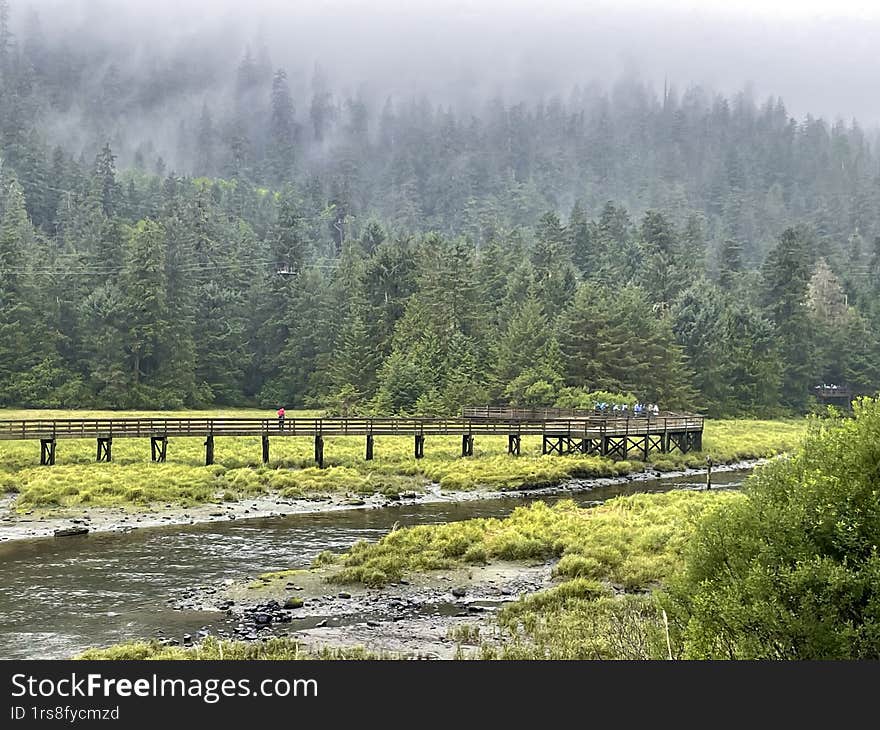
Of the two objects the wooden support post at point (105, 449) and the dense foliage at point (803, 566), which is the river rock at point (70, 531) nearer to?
the wooden support post at point (105, 449)

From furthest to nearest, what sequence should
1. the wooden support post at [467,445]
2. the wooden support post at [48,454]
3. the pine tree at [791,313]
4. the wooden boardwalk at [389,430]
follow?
1. the pine tree at [791,313]
2. the wooden support post at [467,445]
3. the wooden boardwalk at [389,430]
4. the wooden support post at [48,454]

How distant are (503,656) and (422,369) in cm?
6832

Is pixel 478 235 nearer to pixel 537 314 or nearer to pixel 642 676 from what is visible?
pixel 537 314

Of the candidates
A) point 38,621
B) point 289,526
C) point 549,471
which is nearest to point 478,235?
point 549,471

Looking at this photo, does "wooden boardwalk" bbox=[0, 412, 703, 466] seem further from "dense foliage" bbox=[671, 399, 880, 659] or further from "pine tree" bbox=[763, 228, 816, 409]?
"pine tree" bbox=[763, 228, 816, 409]

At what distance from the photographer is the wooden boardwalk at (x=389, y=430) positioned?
168 feet

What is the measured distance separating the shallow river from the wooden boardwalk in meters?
13.2

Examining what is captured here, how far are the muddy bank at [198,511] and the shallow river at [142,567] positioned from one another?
1067mm

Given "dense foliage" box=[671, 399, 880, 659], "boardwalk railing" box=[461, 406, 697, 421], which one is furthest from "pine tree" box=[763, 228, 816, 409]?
"dense foliage" box=[671, 399, 880, 659]

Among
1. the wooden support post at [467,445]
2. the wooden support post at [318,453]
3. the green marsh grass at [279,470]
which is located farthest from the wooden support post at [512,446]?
the wooden support post at [318,453]

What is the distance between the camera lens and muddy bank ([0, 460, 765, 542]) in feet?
119

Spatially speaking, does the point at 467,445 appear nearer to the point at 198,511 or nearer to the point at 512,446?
the point at 512,446

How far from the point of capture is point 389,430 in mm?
56906

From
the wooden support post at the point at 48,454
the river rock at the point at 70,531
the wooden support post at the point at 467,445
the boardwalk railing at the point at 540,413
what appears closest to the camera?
the river rock at the point at 70,531
